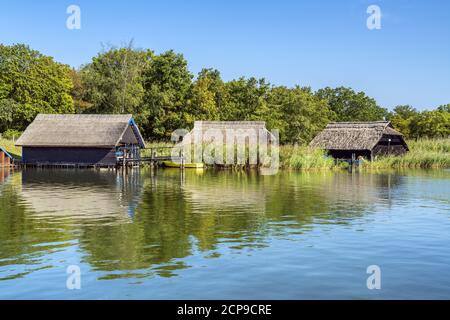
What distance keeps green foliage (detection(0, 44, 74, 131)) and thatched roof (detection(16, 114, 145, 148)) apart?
1593 cm

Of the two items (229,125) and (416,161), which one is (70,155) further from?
(416,161)

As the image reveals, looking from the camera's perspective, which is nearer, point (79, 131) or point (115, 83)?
point (79, 131)

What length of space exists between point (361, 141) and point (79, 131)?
29392 millimetres

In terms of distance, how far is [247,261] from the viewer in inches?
509

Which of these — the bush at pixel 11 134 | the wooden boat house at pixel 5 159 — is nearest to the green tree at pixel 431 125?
the bush at pixel 11 134

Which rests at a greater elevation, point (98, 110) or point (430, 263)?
point (98, 110)

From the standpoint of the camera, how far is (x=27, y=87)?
7056 centimetres

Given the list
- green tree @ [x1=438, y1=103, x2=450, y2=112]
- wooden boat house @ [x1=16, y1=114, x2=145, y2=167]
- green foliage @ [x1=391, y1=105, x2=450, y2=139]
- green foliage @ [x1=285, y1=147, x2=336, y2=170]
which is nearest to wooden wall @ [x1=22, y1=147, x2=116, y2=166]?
wooden boat house @ [x1=16, y1=114, x2=145, y2=167]

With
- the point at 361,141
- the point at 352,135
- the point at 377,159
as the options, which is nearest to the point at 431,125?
the point at 352,135

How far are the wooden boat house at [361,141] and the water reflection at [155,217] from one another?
2594cm

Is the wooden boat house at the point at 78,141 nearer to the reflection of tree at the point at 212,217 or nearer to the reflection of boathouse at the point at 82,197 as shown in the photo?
the reflection of boathouse at the point at 82,197
